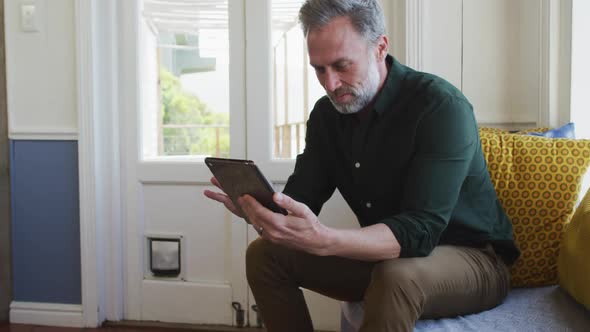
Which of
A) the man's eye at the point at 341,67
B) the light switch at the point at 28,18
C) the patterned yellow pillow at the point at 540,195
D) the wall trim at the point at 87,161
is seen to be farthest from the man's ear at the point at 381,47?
the light switch at the point at 28,18

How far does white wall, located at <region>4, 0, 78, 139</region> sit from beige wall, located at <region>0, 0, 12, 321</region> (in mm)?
27

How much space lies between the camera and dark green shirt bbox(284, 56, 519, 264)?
1.29 meters

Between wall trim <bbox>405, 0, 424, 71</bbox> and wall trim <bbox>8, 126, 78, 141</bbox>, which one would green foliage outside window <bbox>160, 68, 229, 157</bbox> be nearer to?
wall trim <bbox>8, 126, 78, 141</bbox>

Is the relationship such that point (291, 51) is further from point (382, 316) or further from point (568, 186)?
point (382, 316)

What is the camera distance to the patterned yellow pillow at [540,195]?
5.13 feet

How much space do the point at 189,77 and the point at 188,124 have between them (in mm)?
201

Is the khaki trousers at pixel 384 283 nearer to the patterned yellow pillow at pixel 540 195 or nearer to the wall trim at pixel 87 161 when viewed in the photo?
the patterned yellow pillow at pixel 540 195

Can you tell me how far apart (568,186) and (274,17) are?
135cm

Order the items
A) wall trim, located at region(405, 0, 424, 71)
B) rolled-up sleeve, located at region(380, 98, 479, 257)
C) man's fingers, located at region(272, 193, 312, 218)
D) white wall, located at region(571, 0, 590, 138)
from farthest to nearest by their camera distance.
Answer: wall trim, located at region(405, 0, 424, 71) → white wall, located at region(571, 0, 590, 138) → rolled-up sleeve, located at region(380, 98, 479, 257) → man's fingers, located at region(272, 193, 312, 218)

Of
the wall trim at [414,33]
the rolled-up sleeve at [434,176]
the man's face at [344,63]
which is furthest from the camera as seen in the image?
the wall trim at [414,33]

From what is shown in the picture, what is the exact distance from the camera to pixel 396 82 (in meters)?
1.50

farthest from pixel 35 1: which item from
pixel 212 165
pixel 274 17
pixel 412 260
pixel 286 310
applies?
pixel 412 260

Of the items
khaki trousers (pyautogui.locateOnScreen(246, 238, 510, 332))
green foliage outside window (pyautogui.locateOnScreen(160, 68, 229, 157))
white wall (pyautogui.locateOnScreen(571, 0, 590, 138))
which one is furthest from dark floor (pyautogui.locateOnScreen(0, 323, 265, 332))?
white wall (pyautogui.locateOnScreen(571, 0, 590, 138))

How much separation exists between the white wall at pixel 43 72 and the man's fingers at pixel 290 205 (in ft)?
5.25
